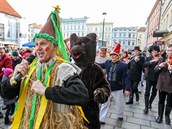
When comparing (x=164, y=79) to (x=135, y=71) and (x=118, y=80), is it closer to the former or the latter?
(x=118, y=80)

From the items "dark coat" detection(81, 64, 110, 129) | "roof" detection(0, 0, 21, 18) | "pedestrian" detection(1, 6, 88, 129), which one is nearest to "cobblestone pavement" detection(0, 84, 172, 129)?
"dark coat" detection(81, 64, 110, 129)

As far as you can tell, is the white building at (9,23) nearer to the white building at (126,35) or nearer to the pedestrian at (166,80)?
the pedestrian at (166,80)

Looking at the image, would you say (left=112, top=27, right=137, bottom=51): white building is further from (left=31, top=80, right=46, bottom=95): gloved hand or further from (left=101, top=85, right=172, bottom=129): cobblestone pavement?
(left=31, top=80, right=46, bottom=95): gloved hand

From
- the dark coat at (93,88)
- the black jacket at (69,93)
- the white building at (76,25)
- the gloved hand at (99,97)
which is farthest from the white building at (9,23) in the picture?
the white building at (76,25)

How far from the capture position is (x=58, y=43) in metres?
1.59

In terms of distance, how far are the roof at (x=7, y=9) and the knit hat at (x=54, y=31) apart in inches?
1202

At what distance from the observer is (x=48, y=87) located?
132 cm

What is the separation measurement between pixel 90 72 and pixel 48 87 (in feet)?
4.62

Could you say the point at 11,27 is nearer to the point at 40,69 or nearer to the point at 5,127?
the point at 5,127

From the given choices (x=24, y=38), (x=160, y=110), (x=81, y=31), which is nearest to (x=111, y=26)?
(x=81, y=31)

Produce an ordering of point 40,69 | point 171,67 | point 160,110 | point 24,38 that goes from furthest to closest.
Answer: point 24,38, point 160,110, point 171,67, point 40,69

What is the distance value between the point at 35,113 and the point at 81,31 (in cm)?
6618

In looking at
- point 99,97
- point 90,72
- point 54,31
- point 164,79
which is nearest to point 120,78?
point 164,79

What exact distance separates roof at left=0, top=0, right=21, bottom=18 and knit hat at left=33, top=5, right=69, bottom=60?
100 ft
